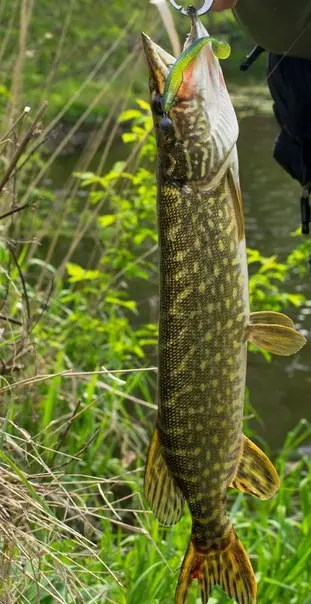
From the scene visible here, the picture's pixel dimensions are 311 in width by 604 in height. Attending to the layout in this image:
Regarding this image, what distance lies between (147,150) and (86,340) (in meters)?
0.90

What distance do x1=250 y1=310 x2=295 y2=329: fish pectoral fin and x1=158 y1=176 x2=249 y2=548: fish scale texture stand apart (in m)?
0.02

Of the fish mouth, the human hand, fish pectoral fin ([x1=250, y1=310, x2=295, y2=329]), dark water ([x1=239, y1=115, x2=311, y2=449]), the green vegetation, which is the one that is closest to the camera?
the fish mouth

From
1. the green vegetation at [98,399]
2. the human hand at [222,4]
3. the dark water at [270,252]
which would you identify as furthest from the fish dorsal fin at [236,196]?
the dark water at [270,252]

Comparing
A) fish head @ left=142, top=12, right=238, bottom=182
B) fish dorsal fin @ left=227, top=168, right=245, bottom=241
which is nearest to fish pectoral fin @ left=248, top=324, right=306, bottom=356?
fish dorsal fin @ left=227, top=168, right=245, bottom=241

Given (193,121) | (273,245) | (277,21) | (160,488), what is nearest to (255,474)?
(160,488)

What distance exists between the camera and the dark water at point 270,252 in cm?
525

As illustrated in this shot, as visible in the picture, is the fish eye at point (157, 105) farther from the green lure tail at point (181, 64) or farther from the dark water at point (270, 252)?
the dark water at point (270, 252)

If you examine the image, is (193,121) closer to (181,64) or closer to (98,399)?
(181,64)

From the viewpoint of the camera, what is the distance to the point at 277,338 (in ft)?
5.44

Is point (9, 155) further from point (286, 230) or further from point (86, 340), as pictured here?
point (286, 230)

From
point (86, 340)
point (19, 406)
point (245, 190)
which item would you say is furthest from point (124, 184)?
point (245, 190)

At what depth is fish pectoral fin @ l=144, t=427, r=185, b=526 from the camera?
1.68 metres

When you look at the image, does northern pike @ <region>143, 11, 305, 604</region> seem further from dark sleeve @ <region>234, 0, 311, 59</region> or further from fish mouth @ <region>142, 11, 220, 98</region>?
dark sleeve @ <region>234, 0, 311, 59</region>

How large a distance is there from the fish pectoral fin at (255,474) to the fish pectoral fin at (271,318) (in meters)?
0.25
